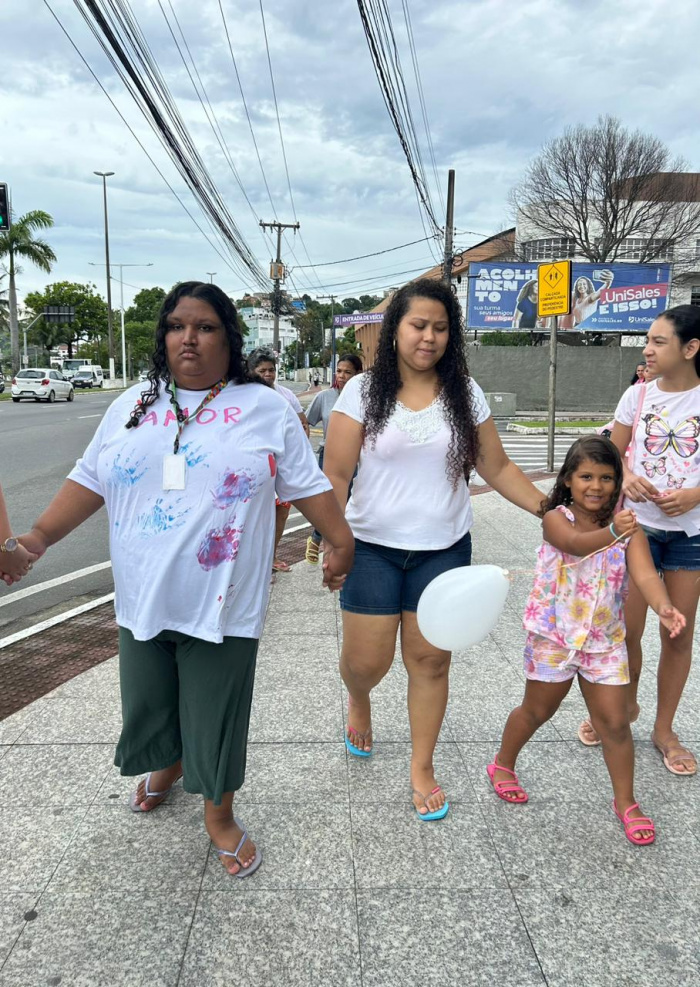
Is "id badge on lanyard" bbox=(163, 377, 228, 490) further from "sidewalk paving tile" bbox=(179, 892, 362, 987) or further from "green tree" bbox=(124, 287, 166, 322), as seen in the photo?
"green tree" bbox=(124, 287, 166, 322)

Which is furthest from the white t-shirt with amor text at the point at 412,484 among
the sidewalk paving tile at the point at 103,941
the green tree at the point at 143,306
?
the green tree at the point at 143,306

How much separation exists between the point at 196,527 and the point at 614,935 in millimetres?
1623

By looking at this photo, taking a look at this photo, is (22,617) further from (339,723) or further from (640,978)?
(640,978)

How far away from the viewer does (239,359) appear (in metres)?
2.24

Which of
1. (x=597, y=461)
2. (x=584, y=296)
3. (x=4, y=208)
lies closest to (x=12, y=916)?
(x=597, y=461)

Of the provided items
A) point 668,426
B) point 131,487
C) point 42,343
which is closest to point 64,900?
point 131,487

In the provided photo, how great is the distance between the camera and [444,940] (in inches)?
79.7

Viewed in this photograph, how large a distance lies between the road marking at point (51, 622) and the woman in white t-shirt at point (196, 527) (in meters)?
2.53

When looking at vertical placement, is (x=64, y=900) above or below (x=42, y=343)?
below

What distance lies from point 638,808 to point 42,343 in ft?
271

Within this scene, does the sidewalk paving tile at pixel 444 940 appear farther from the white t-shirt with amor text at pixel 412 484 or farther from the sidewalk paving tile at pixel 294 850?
the white t-shirt with amor text at pixel 412 484

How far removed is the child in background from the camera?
2443 millimetres

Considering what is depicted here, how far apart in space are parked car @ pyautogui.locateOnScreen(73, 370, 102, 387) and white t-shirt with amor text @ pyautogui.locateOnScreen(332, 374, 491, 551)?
55.8 m

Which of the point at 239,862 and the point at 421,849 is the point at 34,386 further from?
the point at 421,849
